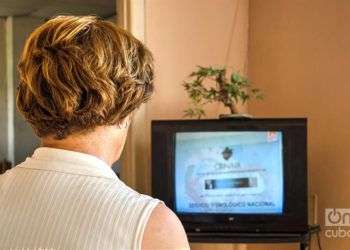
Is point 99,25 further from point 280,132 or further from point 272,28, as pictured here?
point 272,28

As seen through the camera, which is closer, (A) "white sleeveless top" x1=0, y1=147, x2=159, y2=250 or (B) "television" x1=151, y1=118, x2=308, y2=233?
(A) "white sleeveless top" x1=0, y1=147, x2=159, y2=250

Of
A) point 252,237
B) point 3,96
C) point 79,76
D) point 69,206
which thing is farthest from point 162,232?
Answer: point 3,96

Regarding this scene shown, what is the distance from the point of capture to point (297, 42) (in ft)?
9.59

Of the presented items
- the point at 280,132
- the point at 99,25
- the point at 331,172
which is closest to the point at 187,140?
the point at 280,132

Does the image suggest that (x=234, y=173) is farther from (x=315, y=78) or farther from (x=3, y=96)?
(x=3, y=96)

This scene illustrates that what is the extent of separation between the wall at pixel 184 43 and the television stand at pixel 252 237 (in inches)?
19.4

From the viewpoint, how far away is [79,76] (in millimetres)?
821

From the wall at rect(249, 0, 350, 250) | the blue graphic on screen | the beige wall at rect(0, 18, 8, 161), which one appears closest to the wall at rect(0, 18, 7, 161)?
the beige wall at rect(0, 18, 8, 161)

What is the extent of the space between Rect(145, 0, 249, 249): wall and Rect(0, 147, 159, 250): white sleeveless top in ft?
6.51

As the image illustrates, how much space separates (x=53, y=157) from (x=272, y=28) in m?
2.37

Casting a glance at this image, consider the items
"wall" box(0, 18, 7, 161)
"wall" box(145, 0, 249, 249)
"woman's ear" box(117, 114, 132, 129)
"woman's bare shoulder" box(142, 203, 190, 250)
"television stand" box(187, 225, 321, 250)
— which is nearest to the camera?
"woman's bare shoulder" box(142, 203, 190, 250)

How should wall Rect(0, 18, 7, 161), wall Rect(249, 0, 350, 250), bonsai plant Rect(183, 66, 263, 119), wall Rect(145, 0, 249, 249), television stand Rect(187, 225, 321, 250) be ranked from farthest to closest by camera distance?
wall Rect(0, 18, 7, 161) < wall Rect(145, 0, 249, 249) < wall Rect(249, 0, 350, 250) < bonsai plant Rect(183, 66, 263, 119) < television stand Rect(187, 225, 321, 250)

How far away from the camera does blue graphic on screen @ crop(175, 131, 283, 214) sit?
97.1 inches

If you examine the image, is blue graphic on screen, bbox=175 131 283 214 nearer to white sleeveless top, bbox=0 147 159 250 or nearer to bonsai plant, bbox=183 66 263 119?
bonsai plant, bbox=183 66 263 119
